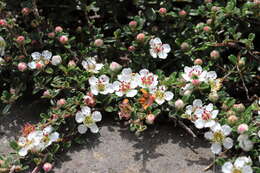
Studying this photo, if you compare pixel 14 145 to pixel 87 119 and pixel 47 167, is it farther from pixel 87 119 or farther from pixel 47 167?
pixel 87 119

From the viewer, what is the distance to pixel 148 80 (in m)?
2.89

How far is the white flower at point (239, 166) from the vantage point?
2.47 meters

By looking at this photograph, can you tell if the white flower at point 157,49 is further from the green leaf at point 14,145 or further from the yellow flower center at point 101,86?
the green leaf at point 14,145

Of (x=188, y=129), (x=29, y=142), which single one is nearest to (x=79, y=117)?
(x=29, y=142)

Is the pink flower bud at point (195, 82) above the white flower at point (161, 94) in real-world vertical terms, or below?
above

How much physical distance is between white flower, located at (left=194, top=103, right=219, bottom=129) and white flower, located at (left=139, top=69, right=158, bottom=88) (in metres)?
0.32

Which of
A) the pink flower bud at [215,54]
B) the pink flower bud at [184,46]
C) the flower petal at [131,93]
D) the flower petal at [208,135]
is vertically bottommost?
the flower petal at [208,135]

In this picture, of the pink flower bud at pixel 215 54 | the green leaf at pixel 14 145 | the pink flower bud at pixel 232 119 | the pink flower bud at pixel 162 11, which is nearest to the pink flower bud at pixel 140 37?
the pink flower bud at pixel 162 11

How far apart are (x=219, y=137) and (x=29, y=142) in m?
1.04

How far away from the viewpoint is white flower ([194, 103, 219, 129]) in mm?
2693

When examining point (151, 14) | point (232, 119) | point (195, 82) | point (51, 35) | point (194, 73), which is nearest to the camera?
point (232, 119)

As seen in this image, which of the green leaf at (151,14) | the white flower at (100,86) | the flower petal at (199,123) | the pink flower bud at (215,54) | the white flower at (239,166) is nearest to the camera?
the white flower at (239,166)

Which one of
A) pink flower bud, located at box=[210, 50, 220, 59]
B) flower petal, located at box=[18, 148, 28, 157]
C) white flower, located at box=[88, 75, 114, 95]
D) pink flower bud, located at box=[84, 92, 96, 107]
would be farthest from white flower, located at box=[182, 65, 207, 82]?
flower petal, located at box=[18, 148, 28, 157]

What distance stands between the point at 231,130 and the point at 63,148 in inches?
37.5
